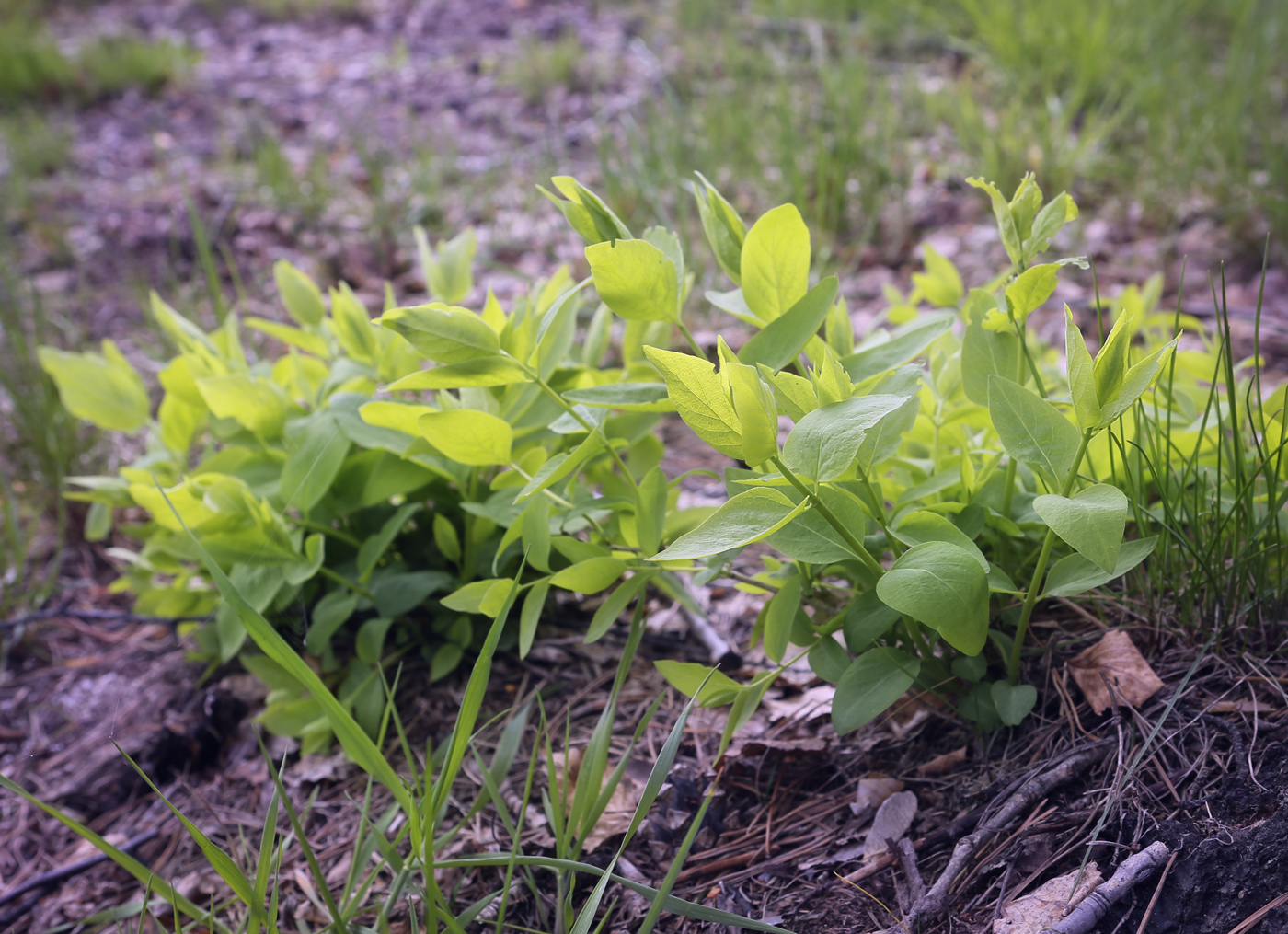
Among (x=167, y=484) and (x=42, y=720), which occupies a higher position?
(x=167, y=484)

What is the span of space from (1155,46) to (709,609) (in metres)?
3.42

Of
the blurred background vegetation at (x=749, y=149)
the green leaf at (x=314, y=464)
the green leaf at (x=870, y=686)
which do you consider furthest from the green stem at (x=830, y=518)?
the blurred background vegetation at (x=749, y=149)

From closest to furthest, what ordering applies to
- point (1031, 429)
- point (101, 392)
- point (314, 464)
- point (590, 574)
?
point (1031, 429), point (590, 574), point (314, 464), point (101, 392)

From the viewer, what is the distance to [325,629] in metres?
1.30

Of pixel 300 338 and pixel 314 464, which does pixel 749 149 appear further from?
pixel 314 464

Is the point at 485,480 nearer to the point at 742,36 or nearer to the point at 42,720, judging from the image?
the point at 42,720

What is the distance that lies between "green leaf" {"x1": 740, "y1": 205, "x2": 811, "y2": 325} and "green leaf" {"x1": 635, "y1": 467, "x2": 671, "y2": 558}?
9.6 inches

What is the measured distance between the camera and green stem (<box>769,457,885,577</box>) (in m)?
0.77

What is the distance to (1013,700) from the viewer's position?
37.2 inches

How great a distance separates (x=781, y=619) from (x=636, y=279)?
0.43 metres

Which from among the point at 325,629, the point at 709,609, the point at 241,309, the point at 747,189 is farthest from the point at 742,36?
the point at 325,629

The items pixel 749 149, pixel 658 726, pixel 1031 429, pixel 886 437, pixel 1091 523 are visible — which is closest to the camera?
pixel 1091 523

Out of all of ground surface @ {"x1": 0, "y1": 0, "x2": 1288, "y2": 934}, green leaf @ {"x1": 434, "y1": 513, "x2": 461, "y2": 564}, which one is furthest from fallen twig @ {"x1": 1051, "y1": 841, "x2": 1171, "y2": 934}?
green leaf @ {"x1": 434, "y1": 513, "x2": 461, "y2": 564}

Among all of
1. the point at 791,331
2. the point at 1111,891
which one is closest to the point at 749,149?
the point at 791,331
